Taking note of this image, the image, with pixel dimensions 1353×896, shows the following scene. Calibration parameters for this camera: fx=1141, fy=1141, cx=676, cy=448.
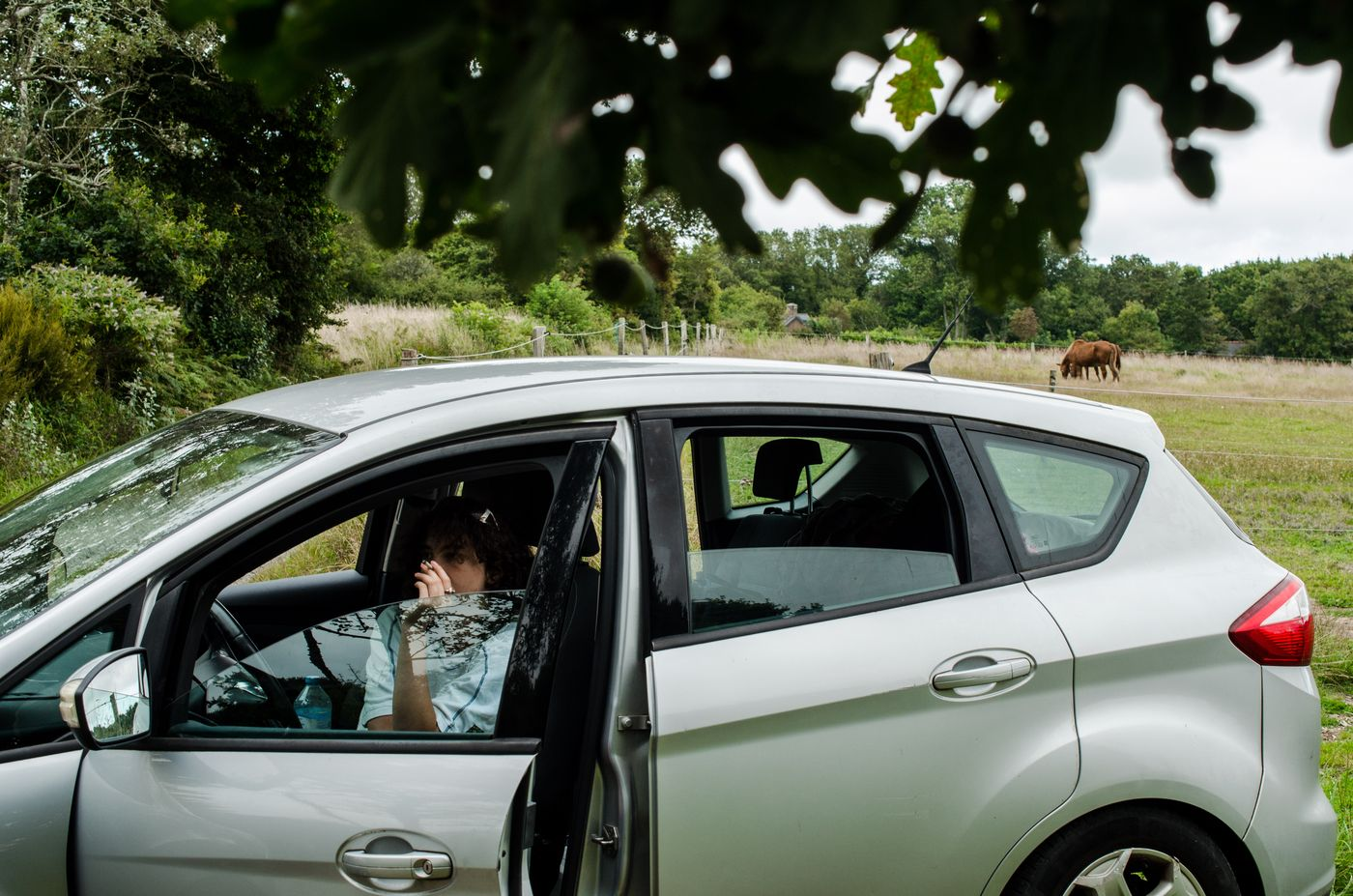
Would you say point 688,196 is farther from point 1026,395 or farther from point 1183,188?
point 1026,395

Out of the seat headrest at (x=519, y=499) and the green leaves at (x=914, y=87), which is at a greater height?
the green leaves at (x=914, y=87)

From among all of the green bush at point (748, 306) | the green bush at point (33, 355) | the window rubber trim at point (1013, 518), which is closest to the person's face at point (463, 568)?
the window rubber trim at point (1013, 518)

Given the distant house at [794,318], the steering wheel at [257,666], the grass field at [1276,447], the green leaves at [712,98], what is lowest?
the grass field at [1276,447]

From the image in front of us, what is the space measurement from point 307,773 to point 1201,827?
1.97m

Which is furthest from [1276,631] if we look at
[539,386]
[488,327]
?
[488,327]

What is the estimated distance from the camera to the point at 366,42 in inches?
29.8

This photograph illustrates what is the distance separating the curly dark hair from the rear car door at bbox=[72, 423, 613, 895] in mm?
320

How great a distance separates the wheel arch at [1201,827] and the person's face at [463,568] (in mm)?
1322

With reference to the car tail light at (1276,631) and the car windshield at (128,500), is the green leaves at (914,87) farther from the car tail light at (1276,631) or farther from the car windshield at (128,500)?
the car tail light at (1276,631)

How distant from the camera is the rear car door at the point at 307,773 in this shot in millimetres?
1996

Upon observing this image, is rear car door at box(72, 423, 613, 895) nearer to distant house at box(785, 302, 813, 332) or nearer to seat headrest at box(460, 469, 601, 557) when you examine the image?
seat headrest at box(460, 469, 601, 557)

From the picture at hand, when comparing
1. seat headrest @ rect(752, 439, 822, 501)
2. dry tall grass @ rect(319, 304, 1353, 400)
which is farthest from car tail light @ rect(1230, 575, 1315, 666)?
dry tall grass @ rect(319, 304, 1353, 400)

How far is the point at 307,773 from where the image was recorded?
207 centimetres

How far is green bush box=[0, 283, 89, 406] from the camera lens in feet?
32.1
